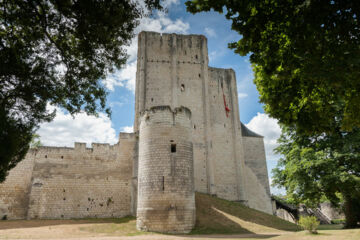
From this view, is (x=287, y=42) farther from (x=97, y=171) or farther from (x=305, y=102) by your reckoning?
(x=97, y=171)

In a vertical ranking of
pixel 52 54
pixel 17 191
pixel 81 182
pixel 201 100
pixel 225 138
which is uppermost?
pixel 201 100

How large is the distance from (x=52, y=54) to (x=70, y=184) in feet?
42.7

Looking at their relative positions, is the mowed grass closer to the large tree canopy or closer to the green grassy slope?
the green grassy slope

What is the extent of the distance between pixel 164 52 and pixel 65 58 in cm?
2039

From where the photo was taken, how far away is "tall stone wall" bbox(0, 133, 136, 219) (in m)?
17.2

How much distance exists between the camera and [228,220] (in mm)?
14875

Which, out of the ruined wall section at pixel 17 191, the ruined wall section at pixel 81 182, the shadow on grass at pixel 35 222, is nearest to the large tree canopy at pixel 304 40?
the shadow on grass at pixel 35 222

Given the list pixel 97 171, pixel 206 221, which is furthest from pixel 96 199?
pixel 206 221

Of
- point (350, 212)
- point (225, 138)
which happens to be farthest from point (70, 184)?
point (350, 212)

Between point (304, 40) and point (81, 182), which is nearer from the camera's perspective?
point (304, 40)

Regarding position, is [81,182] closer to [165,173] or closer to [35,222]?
[35,222]

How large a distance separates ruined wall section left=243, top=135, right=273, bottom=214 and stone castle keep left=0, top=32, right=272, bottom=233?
106mm

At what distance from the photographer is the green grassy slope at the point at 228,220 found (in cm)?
1337

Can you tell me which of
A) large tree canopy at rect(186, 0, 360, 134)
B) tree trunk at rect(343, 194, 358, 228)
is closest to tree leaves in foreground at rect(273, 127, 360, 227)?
tree trunk at rect(343, 194, 358, 228)
